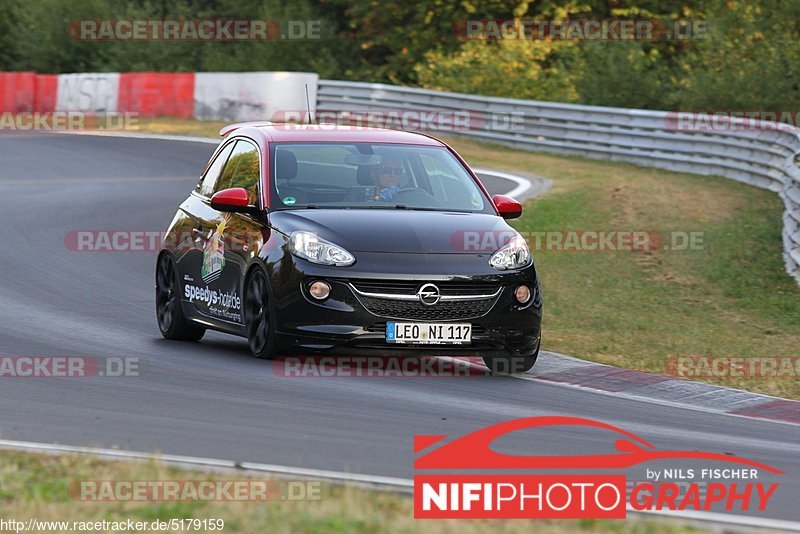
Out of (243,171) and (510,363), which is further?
(243,171)

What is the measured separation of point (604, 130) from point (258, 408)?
2136 cm

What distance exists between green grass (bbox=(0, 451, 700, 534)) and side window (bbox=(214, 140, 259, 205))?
16.3 feet

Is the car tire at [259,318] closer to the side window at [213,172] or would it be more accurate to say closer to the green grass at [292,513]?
the side window at [213,172]

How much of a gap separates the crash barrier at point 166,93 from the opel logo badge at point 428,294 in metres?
23.6

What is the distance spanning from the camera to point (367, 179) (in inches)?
429

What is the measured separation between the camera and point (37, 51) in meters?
51.6

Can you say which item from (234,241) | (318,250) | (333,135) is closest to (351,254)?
(318,250)

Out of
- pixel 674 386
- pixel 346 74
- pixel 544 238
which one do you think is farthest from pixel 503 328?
pixel 346 74

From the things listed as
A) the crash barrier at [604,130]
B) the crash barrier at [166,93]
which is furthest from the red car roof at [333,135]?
the crash barrier at [166,93]

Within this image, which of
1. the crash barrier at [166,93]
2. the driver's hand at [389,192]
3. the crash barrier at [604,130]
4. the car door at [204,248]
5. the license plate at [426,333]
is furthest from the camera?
the crash barrier at [166,93]

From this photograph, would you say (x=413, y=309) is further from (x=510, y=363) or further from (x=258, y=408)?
(x=258, y=408)

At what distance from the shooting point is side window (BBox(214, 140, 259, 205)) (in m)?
11.0

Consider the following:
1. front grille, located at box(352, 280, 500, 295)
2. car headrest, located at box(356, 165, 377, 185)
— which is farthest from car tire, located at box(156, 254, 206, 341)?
front grille, located at box(352, 280, 500, 295)

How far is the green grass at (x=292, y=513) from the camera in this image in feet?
18.1
